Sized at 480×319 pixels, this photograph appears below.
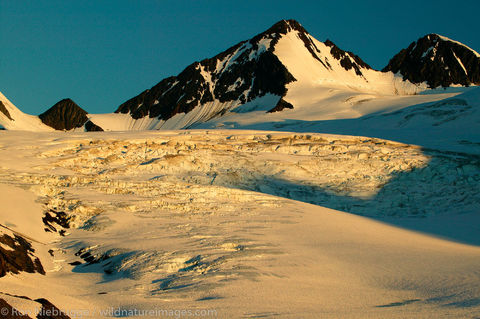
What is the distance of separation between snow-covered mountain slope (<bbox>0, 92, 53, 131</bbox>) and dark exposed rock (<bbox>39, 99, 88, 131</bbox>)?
313cm

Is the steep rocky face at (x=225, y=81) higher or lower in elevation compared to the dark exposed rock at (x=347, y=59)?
lower

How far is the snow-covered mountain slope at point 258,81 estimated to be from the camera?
100125mm

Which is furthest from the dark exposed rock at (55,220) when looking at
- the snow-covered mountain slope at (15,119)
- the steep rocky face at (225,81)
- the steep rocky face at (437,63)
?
the steep rocky face at (437,63)

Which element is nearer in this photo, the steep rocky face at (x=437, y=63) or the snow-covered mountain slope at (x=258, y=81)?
the snow-covered mountain slope at (x=258, y=81)

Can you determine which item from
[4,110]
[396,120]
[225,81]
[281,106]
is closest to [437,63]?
[225,81]

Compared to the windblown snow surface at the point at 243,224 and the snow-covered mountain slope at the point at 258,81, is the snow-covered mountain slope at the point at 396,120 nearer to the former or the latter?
the windblown snow surface at the point at 243,224

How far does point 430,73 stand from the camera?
398 ft

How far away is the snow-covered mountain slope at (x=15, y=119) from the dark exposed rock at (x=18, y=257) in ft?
264

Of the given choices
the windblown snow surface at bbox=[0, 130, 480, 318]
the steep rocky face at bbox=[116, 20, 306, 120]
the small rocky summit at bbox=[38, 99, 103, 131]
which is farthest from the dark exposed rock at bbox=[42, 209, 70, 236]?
the small rocky summit at bbox=[38, 99, 103, 131]

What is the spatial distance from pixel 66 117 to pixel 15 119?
1937 cm

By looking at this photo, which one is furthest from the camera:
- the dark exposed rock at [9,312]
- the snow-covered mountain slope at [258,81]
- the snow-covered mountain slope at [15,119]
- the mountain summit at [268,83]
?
the snow-covered mountain slope at [258,81]

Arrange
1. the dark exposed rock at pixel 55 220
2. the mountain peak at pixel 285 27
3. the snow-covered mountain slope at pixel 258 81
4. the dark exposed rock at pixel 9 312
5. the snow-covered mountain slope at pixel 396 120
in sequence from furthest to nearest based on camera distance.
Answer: the mountain peak at pixel 285 27
the snow-covered mountain slope at pixel 258 81
the snow-covered mountain slope at pixel 396 120
the dark exposed rock at pixel 55 220
the dark exposed rock at pixel 9 312

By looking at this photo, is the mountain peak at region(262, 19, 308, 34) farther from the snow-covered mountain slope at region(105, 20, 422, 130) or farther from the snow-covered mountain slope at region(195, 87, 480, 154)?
the snow-covered mountain slope at region(195, 87, 480, 154)

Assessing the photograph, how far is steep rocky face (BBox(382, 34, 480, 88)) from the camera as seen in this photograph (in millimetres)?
119812
